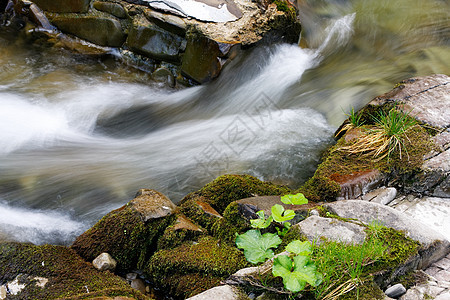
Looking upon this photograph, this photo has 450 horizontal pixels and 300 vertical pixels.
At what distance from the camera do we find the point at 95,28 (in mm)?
6750

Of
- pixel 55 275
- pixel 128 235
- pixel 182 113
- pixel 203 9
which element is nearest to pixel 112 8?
pixel 203 9

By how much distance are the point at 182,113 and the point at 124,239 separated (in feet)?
10.5

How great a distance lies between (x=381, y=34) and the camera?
7.36 meters

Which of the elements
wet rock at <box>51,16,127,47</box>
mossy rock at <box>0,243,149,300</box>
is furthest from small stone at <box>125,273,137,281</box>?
wet rock at <box>51,16,127,47</box>

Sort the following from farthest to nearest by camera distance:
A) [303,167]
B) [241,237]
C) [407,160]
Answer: [303,167] → [407,160] → [241,237]

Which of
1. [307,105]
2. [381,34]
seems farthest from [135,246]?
[381,34]

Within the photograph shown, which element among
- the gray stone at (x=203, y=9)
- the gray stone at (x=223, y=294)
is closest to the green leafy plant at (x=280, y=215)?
the gray stone at (x=223, y=294)

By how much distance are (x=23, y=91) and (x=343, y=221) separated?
5.19 metres

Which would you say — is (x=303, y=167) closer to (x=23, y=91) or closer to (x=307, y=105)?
(x=307, y=105)

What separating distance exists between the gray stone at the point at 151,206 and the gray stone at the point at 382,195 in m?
1.85

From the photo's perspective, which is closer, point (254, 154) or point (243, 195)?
point (243, 195)

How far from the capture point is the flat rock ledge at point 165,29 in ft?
20.4

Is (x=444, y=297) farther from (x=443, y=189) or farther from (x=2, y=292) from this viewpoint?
(x=2, y=292)

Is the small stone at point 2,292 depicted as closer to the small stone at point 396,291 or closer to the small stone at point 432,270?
the small stone at point 396,291
